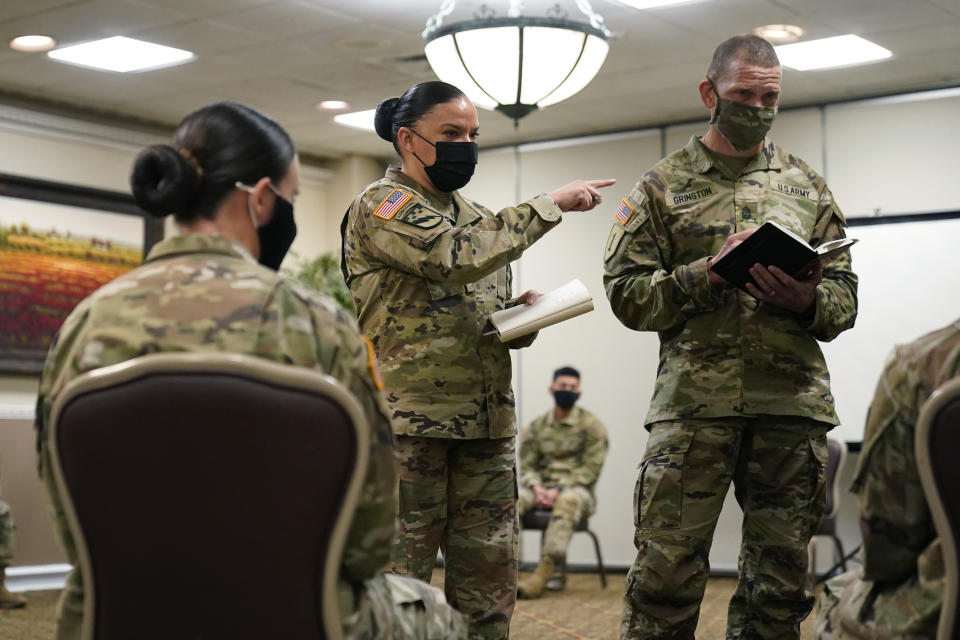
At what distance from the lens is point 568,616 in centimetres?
576

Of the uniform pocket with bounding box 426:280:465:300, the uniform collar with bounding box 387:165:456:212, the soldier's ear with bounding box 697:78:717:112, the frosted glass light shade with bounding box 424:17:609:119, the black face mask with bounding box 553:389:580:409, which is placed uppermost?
the frosted glass light shade with bounding box 424:17:609:119

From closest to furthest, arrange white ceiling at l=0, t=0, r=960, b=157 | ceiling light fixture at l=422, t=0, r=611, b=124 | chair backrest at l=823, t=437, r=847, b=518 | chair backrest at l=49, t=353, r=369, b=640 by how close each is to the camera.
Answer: chair backrest at l=49, t=353, r=369, b=640, ceiling light fixture at l=422, t=0, r=611, b=124, white ceiling at l=0, t=0, r=960, b=157, chair backrest at l=823, t=437, r=847, b=518

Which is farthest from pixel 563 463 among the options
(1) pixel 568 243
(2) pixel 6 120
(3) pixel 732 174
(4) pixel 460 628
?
(4) pixel 460 628

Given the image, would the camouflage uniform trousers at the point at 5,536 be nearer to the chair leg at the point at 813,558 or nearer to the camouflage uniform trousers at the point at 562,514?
the camouflage uniform trousers at the point at 562,514

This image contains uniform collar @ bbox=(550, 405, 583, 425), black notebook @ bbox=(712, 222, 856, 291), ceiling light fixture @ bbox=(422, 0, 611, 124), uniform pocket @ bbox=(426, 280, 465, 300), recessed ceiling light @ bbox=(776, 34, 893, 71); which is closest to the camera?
black notebook @ bbox=(712, 222, 856, 291)

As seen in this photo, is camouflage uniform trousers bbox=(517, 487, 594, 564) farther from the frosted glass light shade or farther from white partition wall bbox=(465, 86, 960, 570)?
the frosted glass light shade

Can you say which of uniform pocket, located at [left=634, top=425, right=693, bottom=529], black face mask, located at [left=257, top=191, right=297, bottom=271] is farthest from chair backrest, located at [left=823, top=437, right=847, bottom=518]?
black face mask, located at [left=257, top=191, right=297, bottom=271]

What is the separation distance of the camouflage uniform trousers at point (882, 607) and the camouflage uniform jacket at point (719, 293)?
0.95 metres

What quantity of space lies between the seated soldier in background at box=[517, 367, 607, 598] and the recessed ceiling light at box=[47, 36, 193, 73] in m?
3.14

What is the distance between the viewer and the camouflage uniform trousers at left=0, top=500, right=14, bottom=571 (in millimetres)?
5809

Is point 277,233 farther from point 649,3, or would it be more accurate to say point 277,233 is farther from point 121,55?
point 121,55

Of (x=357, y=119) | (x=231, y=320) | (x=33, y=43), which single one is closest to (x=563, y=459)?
(x=357, y=119)

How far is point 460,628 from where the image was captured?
1.69 m

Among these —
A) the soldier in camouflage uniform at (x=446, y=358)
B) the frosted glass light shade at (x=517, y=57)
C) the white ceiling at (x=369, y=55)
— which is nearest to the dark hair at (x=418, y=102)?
the soldier in camouflage uniform at (x=446, y=358)
